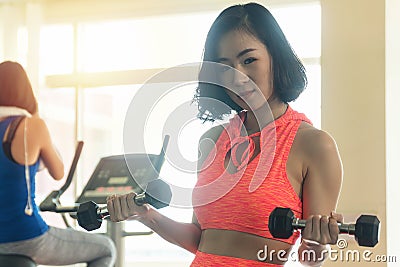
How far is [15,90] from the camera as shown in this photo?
353 cm

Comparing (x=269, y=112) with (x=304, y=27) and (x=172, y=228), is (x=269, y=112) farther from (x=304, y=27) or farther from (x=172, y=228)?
(x=304, y=27)

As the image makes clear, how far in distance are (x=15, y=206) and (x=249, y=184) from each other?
83.0 inches

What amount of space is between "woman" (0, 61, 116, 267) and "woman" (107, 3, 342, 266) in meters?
1.81

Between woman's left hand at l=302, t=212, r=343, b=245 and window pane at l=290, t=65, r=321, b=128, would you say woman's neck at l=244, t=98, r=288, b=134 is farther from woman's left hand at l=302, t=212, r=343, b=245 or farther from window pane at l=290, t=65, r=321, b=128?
window pane at l=290, t=65, r=321, b=128

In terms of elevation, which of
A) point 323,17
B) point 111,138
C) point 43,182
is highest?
point 323,17

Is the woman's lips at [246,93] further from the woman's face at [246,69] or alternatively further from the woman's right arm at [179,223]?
the woman's right arm at [179,223]

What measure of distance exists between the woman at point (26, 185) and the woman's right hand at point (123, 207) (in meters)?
1.85

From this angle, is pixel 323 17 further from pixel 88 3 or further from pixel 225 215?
pixel 225 215

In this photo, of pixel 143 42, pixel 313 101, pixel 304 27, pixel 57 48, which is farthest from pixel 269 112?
pixel 57 48

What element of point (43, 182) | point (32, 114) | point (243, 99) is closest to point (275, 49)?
point (243, 99)

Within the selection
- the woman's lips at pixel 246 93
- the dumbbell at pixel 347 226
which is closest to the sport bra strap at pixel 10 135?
the woman's lips at pixel 246 93

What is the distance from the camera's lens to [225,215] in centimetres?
154

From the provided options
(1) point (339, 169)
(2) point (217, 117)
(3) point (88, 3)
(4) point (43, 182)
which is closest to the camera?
(1) point (339, 169)

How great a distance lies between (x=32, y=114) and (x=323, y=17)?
2.45 meters
